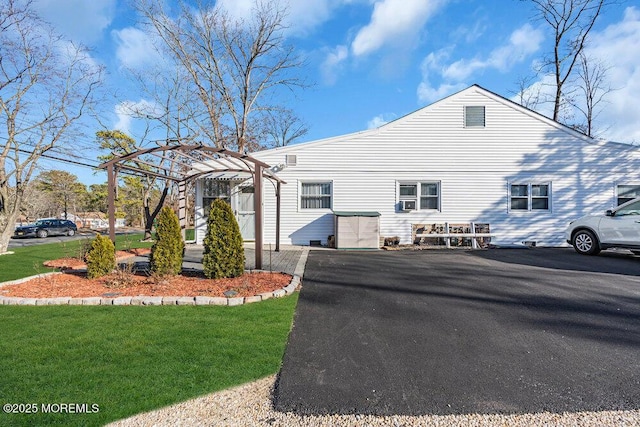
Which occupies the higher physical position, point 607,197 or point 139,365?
point 607,197

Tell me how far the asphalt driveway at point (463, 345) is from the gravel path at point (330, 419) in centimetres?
7

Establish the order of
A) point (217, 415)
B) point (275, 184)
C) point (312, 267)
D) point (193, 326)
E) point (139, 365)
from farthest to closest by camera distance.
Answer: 1. point (275, 184)
2. point (312, 267)
3. point (193, 326)
4. point (139, 365)
5. point (217, 415)

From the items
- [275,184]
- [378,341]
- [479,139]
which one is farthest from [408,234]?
[378,341]

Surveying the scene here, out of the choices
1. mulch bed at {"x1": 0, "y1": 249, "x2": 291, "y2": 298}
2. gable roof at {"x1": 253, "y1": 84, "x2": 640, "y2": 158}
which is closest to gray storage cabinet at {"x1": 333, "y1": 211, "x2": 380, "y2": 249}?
gable roof at {"x1": 253, "y1": 84, "x2": 640, "y2": 158}

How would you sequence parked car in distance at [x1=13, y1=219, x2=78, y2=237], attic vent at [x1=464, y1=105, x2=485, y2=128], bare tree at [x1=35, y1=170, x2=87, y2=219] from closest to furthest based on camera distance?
attic vent at [x1=464, y1=105, x2=485, y2=128]
parked car in distance at [x1=13, y1=219, x2=78, y2=237]
bare tree at [x1=35, y1=170, x2=87, y2=219]

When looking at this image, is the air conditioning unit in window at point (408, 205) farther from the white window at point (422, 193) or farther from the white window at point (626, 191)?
the white window at point (626, 191)

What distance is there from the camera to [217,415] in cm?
211

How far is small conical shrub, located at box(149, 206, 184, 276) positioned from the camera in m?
5.62

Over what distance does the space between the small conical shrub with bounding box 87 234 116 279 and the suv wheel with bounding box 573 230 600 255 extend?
11657 millimetres

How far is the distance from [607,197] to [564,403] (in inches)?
493

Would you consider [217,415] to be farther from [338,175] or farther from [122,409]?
[338,175]

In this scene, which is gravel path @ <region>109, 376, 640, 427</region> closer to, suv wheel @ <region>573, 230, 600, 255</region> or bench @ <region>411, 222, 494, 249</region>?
suv wheel @ <region>573, 230, 600, 255</region>

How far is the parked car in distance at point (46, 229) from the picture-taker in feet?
73.8

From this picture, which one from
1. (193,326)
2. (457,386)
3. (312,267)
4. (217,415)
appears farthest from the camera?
(312,267)
